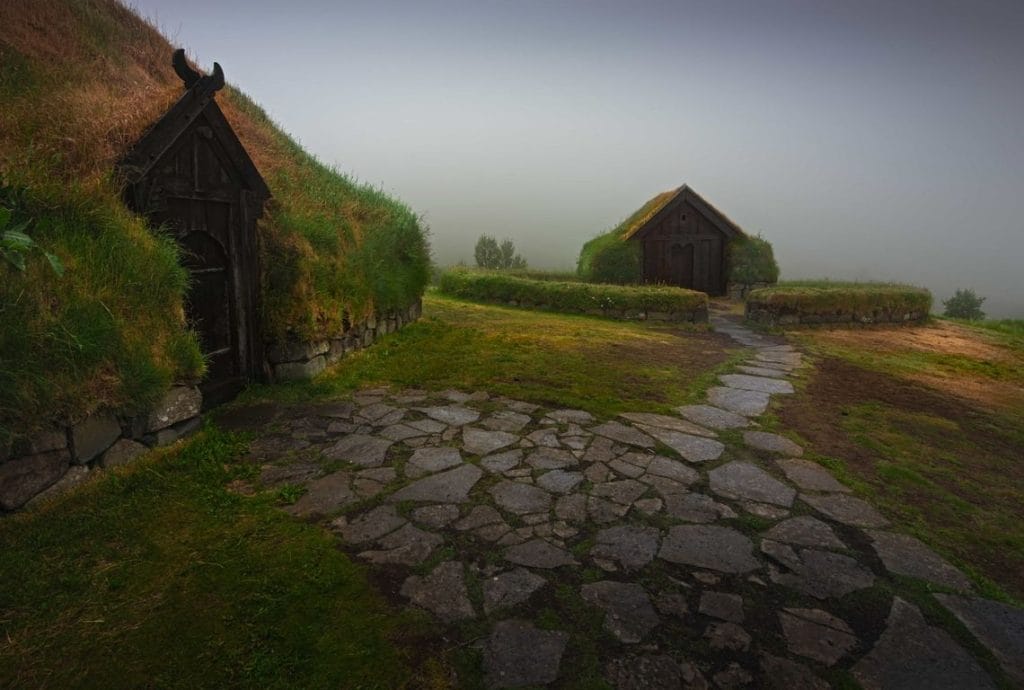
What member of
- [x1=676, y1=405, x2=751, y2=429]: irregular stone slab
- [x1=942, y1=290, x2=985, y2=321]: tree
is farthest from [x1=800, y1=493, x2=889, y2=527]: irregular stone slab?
[x1=942, y1=290, x2=985, y2=321]: tree

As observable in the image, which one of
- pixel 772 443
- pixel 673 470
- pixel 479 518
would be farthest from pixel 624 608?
pixel 772 443

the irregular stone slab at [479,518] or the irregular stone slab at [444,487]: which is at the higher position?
the irregular stone slab at [444,487]

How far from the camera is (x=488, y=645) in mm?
2529

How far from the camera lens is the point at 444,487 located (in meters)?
4.07

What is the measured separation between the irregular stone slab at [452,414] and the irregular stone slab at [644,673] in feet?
10.5

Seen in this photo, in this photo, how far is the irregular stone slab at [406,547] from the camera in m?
3.18

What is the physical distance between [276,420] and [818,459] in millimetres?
5156

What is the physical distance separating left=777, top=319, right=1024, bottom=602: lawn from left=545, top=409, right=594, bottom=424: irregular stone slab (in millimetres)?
2098

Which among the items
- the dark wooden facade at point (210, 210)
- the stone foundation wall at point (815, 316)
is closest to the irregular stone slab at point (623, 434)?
the dark wooden facade at point (210, 210)

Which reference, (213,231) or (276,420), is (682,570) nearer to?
(276,420)

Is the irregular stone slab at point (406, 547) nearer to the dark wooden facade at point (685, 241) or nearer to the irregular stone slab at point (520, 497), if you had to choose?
the irregular stone slab at point (520, 497)

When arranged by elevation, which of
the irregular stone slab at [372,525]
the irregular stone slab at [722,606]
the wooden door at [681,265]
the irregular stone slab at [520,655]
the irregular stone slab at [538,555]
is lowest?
the irregular stone slab at [520,655]

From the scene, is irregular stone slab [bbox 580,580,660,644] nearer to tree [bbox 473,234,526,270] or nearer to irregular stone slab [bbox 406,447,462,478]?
irregular stone slab [bbox 406,447,462,478]

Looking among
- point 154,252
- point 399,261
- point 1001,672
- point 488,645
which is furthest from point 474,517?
point 399,261
